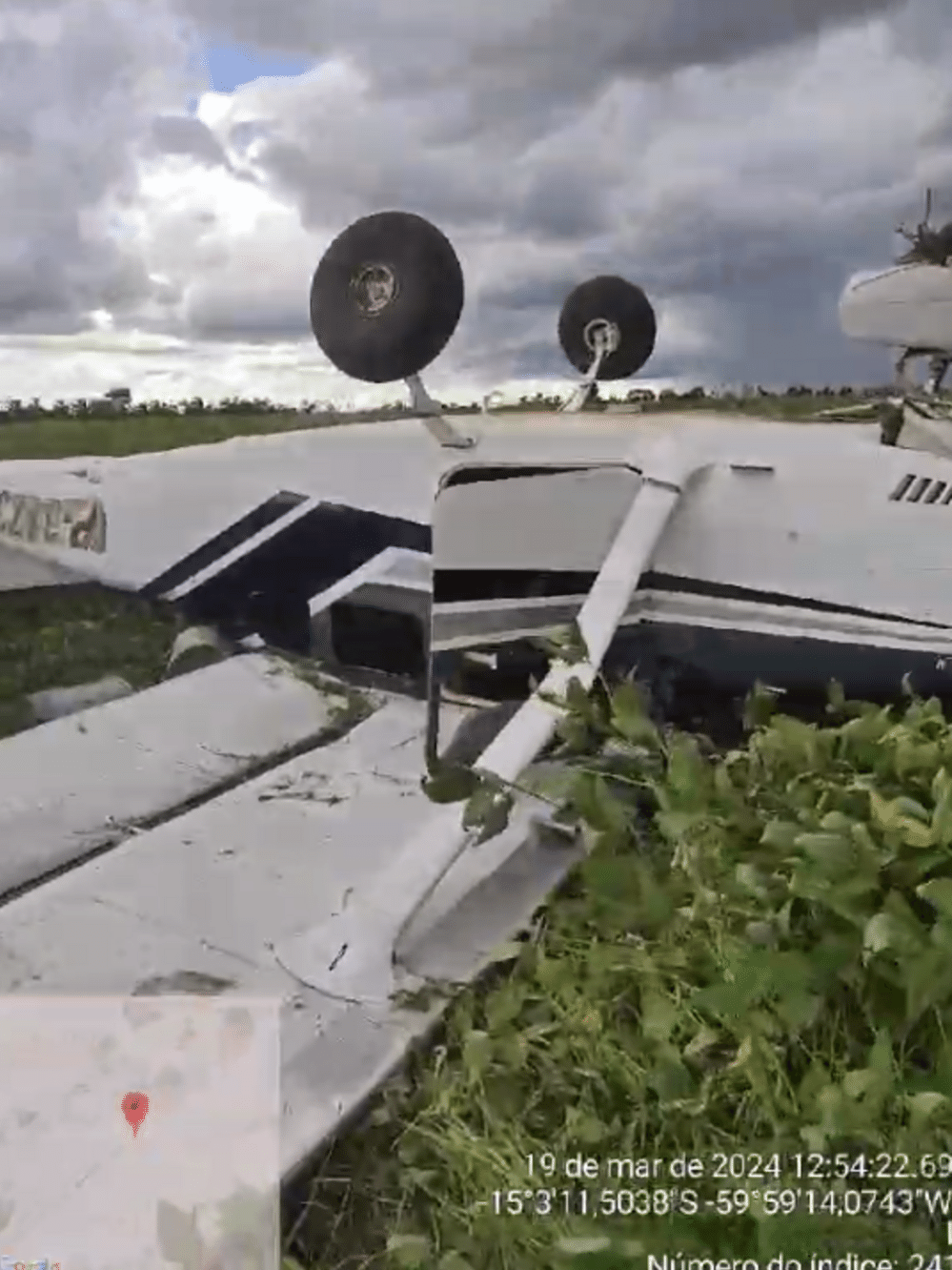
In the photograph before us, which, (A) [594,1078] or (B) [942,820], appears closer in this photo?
(B) [942,820]

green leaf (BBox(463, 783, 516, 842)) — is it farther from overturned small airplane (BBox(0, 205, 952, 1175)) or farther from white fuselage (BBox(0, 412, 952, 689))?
white fuselage (BBox(0, 412, 952, 689))

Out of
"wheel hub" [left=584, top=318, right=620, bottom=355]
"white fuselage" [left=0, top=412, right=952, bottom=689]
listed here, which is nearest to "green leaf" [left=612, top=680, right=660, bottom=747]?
"white fuselage" [left=0, top=412, right=952, bottom=689]

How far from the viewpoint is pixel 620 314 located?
7.12 ft

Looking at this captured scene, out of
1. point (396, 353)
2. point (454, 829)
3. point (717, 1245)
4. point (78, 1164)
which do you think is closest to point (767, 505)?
point (396, 353)

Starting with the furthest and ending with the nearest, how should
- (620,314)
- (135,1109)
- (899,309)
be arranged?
(620,314) < (899,309) < (135,1109)

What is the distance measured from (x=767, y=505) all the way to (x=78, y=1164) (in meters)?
1.43

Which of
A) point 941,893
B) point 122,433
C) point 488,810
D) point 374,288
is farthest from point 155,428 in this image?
point 941,893

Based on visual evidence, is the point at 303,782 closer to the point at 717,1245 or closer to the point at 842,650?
the point at 842,650

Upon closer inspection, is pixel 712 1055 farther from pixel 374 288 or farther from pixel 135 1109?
pixel 374 288

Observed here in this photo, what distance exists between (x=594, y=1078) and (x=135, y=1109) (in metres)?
0.47

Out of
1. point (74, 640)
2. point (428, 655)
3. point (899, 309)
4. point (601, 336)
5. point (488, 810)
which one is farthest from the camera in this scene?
point (74, 640)

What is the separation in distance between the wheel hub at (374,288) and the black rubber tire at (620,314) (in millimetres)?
340

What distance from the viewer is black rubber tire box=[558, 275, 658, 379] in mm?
2135

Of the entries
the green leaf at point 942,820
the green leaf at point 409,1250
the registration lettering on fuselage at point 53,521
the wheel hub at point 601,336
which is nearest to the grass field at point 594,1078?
the green leaf at point 409,1250
